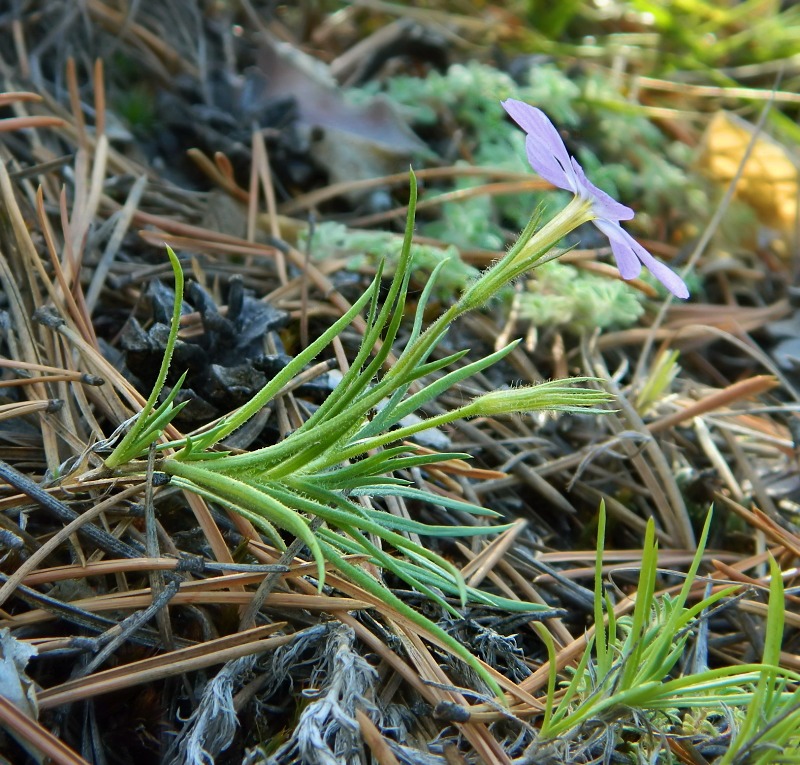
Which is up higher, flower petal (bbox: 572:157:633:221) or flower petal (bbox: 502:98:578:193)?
flower petal (bbox: 502:98:578:193)

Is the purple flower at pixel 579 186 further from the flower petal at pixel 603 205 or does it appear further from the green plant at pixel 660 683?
the green plant at pixel 660 683

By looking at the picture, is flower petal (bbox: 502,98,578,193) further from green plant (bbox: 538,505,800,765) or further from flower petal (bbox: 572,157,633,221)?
green plant (bbox: 538,505,800,765)

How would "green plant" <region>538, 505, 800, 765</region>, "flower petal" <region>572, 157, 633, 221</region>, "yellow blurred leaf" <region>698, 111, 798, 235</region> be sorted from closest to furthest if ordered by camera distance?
"green plant" <region>538, 505, 800, 765</region>, "flower petal" <region>572, 157, 633, 221</region>, "yellow blurred leaf" <region>698, 111, 798, 235</region>

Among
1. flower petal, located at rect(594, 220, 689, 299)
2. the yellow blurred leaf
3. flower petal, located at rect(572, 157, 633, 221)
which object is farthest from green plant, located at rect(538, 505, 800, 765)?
the yellow blurred leaf

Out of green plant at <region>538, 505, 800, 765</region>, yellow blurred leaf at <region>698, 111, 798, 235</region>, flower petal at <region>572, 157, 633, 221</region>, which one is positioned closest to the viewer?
green plant at <region>538, 505, 800, 765</region>

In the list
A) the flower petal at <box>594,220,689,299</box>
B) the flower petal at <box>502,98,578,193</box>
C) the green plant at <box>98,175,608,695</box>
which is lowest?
the green plant at <box>98,175,608,695</box>

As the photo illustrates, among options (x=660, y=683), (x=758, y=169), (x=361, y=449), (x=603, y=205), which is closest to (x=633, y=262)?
(x=603, y=205)

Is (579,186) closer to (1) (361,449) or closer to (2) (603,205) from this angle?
(2) (603,205)

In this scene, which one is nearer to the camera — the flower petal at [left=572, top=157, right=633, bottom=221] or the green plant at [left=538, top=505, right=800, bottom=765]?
the green plant at [left=538, top=505, right=800, bottom=765]
